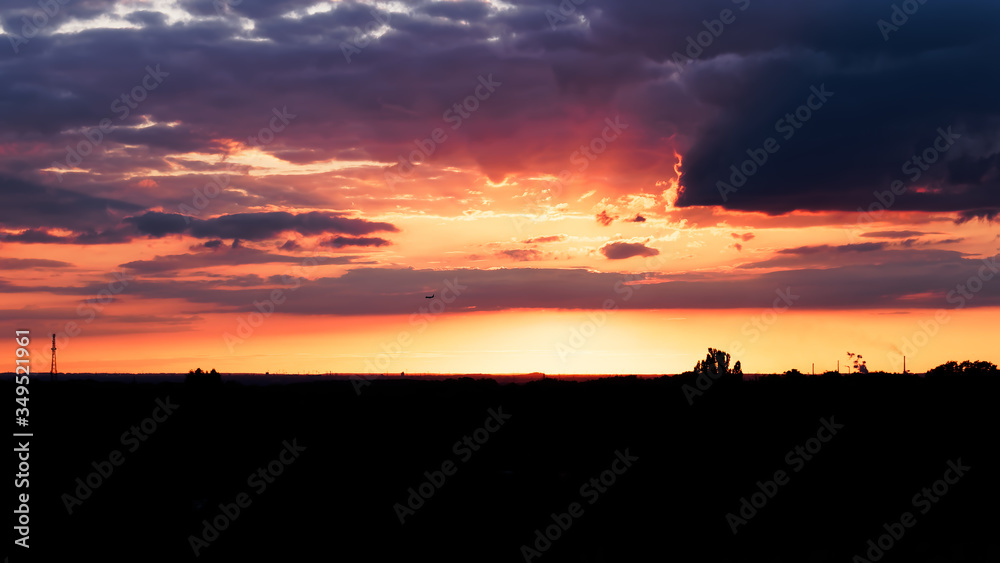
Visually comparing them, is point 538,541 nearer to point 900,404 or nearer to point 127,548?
point 127,548

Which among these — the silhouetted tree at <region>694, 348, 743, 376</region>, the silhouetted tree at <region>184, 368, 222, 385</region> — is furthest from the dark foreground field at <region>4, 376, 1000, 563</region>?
the silhouetted tree at <region>694, 348, 743, 376</region>

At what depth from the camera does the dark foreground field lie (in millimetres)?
28094

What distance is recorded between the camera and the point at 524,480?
35.5m

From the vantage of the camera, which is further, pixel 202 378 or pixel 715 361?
pixel 715 361

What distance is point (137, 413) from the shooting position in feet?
191

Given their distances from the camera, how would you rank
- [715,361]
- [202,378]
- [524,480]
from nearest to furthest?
1. [524,480]
2. [202,378]
3. [715,361]

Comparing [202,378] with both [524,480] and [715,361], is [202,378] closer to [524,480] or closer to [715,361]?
[524,480]

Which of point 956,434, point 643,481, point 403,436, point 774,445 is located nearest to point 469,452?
point 403,436

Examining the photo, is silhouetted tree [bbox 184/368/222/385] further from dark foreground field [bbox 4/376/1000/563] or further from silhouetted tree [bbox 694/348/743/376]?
silhouetted tree [bbox 694/348/743/376]

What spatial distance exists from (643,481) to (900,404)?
2773cm

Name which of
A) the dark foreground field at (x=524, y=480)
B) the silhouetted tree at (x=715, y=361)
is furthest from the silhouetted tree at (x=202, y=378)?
the silhouetted tree at (x=715, y=361)

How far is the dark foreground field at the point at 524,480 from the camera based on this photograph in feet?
92.2

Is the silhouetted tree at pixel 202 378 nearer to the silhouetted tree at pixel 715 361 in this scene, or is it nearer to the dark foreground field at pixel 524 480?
the dark foreground field at pixel 524 480

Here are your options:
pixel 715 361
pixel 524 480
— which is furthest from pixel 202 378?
pixel 715 361
